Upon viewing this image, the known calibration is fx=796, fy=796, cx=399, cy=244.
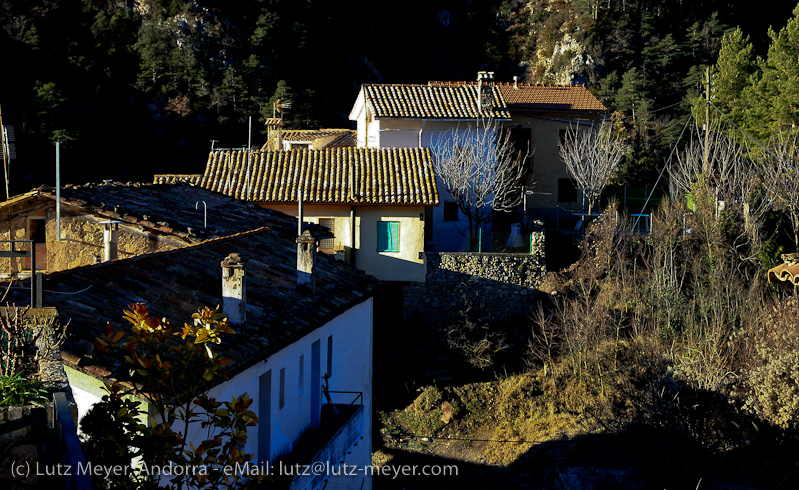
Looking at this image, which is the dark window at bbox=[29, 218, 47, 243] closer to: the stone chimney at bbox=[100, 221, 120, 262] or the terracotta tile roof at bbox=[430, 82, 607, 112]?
the stone chimney at bbox=[100, 221, 120, 262]

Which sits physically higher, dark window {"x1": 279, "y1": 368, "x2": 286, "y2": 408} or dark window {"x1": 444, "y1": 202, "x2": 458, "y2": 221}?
dark window {"x1": 444, "y1": 202, "x2": 458, "y2": 221}

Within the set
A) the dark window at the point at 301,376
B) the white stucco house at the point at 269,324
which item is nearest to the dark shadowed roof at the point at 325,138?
the white stucco house at the point at 269,324

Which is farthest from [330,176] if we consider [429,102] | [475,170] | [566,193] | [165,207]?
[566,193]

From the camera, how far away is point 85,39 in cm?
4859

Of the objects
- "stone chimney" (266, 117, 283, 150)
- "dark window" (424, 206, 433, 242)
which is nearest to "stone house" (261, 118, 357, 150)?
"stone chimney" (266, 117, 283, 150)

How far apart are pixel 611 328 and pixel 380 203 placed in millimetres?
7724

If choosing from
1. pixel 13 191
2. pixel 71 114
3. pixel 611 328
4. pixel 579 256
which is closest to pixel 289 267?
pixel 611 328

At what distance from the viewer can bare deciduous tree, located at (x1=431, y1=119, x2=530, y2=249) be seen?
88.7 ft

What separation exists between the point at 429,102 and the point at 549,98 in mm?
7611

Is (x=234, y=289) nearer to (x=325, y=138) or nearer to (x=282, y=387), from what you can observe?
(x=282, y=387)

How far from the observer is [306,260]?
12.7 m

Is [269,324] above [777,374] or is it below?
above

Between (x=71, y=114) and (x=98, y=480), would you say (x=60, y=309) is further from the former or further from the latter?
(x=71, y=114)

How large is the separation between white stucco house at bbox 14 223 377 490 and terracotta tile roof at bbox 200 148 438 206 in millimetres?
8312
